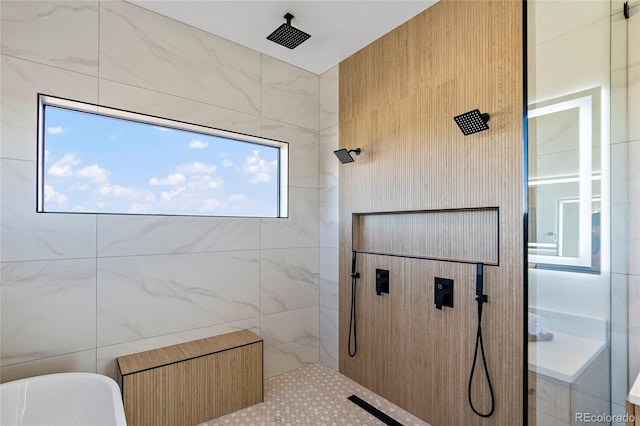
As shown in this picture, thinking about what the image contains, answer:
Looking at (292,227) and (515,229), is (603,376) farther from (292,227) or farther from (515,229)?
(292,227)

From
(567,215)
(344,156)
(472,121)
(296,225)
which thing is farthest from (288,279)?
(567,215)

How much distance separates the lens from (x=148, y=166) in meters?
A: 2.33

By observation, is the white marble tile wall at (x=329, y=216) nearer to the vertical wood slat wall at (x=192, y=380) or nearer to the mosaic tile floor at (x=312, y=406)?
the mosaic tile floor at (x=312, y=406)

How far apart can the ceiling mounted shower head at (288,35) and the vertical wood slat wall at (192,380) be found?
221 cm

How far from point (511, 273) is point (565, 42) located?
1.13 m

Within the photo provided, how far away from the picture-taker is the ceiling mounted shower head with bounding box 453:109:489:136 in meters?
1.73

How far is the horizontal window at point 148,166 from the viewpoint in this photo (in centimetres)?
201

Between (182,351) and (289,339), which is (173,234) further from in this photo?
(289,339)

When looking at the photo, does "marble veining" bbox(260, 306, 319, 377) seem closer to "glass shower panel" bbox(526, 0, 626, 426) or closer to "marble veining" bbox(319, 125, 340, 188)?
"marble veining" bbox(319, 125, 340, 188)

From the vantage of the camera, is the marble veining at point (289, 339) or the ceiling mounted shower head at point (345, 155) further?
the marble veining at point (289, 339)

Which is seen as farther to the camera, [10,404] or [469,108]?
[469,108]

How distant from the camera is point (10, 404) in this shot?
157 centimetres

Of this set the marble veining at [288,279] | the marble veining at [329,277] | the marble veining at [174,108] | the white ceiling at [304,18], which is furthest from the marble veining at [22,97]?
the marble veining at [329,277]

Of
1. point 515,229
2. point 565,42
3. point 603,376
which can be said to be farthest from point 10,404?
point 565,42
